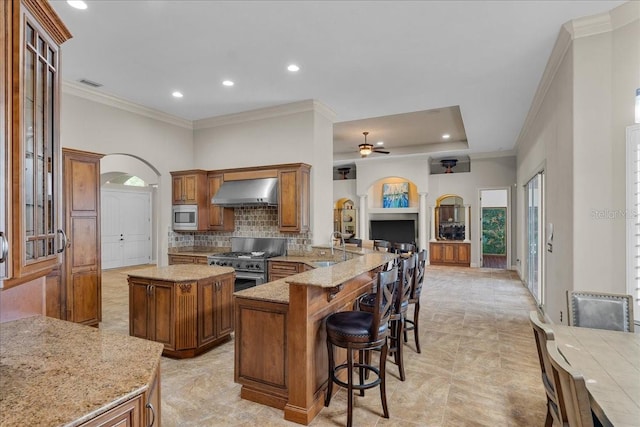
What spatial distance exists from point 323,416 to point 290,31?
11.4 ft

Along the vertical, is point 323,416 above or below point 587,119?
below

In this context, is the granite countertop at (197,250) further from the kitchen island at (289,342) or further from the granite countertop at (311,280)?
the kitchen island at (289,342)

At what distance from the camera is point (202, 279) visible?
11.7 ft

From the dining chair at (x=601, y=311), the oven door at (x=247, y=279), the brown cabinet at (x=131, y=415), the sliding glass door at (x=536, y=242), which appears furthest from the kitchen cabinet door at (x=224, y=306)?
the sliding glass door at (x=536, y=242)

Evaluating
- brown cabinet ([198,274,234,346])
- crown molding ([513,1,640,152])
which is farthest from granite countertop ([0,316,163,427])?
crown molding ([513,1,640,152])

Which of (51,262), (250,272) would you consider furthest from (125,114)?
(51,262)

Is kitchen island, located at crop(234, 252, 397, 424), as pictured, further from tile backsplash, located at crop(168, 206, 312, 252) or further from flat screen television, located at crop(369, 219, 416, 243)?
flat screen television, located at crop(369, 219, 416, 243)

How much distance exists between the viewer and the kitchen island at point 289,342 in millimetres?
2432

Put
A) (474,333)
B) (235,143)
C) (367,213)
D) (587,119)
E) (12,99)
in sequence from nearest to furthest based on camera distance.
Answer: (12,99), (587,119), (474,333), (235,143), (367,213)

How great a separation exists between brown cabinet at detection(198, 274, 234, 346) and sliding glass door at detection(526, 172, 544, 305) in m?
4.62

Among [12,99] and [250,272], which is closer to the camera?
[12,99]

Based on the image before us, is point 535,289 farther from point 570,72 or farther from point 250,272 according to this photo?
point 250,272

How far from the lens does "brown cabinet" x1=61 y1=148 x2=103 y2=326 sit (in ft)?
14.0

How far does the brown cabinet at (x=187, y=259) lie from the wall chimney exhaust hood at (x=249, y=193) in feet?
3.15
